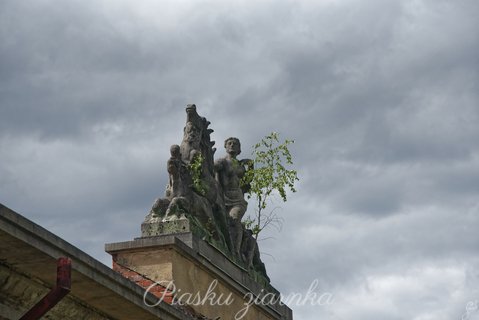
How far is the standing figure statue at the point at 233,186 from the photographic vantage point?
19.5 meters

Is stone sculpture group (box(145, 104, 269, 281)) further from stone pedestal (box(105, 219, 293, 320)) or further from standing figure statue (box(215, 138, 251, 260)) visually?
stone pedestal (box(105, 219, 293, 320))

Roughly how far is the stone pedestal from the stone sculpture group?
33 centimetres

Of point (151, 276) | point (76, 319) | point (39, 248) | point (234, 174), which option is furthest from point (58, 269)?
point (234, 174)

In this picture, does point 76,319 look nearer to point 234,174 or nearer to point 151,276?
point 151,276

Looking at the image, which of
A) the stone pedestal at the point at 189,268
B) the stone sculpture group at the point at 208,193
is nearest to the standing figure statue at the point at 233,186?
the stone sculpture group at the point at 208,193

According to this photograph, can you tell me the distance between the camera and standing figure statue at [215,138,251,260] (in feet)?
63.9

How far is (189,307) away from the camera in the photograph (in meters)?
16.7

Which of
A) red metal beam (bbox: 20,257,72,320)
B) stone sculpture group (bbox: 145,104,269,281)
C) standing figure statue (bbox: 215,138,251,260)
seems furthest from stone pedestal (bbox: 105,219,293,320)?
red metal beam (bbox: 20,257,72,320)

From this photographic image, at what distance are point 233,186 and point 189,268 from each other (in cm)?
318

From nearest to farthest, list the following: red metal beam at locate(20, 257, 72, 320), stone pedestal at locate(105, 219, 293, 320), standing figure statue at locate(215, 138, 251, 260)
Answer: red metal beam at locate(20, 257, 72, 320) → stone pedestal at locate(105, 219, 293, 320) → standing figure statue at locate(215, 138, 251, 260)

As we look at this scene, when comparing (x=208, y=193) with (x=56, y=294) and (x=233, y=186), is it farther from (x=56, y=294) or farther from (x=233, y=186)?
(x=56, y=294)

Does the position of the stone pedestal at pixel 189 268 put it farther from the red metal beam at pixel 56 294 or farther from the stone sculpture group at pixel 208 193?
the red metal beam at pixel 56 294

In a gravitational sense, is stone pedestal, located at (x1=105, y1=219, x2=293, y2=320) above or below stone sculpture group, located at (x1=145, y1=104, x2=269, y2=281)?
below

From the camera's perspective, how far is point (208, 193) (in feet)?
61.6
